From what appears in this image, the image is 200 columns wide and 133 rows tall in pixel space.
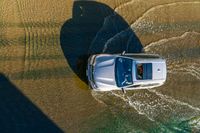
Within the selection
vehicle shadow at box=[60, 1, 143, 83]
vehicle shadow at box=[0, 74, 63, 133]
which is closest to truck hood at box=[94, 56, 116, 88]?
vehicle shadow at box=[60, 1, 143, 83]

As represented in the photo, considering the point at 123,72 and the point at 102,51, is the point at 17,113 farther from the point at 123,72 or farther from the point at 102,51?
the point at 123,72

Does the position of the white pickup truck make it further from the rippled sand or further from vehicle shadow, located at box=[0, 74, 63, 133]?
vehicle shadow, located at box=[0, 74, 63, 133]

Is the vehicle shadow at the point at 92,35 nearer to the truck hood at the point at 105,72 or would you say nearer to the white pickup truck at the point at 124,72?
the white pickup truck at the point at 124,72

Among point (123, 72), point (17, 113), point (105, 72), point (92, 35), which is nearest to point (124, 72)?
point (123, 72)

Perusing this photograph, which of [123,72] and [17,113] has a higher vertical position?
[123,72]

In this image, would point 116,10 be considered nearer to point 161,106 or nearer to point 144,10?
point 144,10

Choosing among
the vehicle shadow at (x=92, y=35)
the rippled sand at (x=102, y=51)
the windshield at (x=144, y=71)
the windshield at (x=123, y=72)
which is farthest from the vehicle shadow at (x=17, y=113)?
the windshield at (x=144, y=71)
